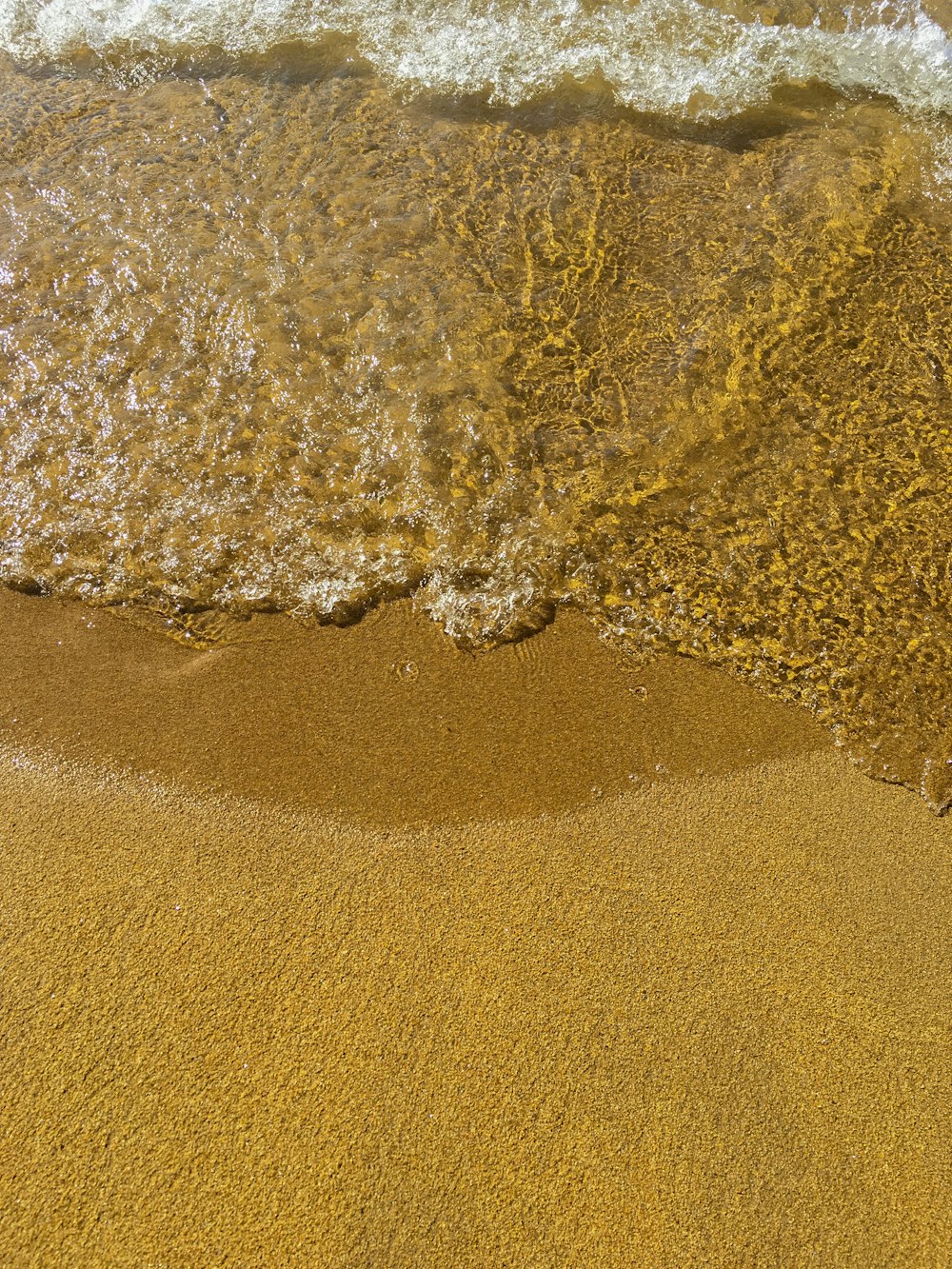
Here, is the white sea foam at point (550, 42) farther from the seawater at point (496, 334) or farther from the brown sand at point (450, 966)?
the brown sand at point (450, 966)

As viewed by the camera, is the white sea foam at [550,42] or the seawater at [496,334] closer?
the seawater at [496,334]

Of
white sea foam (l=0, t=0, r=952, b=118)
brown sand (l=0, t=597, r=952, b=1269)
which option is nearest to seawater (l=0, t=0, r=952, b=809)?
white sea foam (l=0, t=0, r=952, b=118)

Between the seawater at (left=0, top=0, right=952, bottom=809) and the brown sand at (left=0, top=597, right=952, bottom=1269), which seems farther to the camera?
the seawater at (left=0, top=0, right=952, bottom=809)

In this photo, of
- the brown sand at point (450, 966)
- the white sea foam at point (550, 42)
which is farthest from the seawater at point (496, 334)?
the brown sand at point (450, 966)

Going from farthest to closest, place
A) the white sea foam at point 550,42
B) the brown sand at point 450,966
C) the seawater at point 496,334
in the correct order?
the white sea foam at point 550,42 → the seawater at point 496,334 → the brown sand at point 450,966

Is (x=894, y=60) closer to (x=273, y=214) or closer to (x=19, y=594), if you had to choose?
(x=273, y=214)

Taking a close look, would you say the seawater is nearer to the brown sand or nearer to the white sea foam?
the white sea foam
